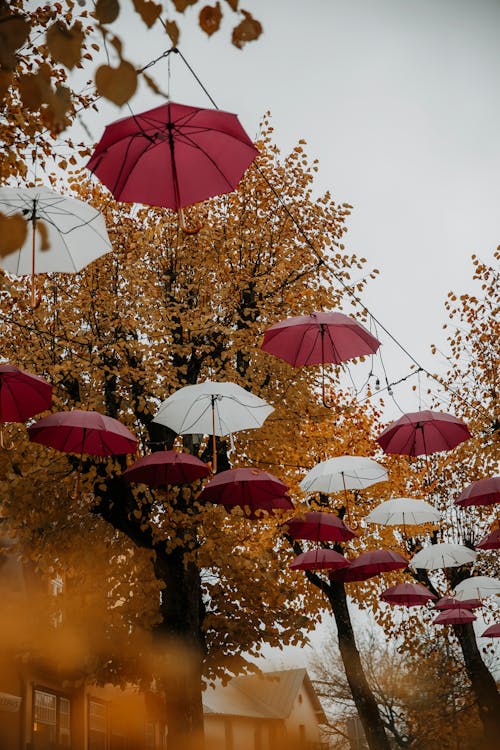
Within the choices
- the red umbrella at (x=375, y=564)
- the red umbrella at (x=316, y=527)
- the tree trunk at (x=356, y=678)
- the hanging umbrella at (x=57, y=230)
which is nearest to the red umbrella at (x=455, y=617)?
the tree trunk at (x=356, y=678)

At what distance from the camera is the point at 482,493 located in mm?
12453

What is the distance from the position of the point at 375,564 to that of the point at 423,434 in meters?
4.37

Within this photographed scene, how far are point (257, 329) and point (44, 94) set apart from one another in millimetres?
11583

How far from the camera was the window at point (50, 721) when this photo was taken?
596 inches

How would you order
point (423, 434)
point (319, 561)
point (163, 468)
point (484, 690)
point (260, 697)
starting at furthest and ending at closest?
1. point (260, 697)
2. point (484, 690)
3. point (319, 561)
4. point (423, 434)
5. point (163, 468)

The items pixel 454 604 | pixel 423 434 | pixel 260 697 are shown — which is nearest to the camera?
pixel 423 434

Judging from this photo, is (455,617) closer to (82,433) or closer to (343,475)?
(343,475)

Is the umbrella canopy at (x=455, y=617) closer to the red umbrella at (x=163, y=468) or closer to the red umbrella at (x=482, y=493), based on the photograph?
the red umbrella at (x=482, y=493)

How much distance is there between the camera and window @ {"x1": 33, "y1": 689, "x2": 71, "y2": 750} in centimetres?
1515

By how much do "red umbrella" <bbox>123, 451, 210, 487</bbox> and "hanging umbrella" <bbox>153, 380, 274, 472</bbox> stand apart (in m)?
0.38

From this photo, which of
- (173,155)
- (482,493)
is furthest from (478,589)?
(173,155)

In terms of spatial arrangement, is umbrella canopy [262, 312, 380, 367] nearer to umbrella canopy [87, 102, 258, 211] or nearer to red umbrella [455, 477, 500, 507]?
umbrella canopy [87, 102, 258, 211]

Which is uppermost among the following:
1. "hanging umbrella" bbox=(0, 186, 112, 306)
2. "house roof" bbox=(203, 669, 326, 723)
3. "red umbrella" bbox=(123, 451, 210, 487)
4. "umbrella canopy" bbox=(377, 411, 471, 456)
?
"hanging umbrella" bbox=(0, 186, 112, 306)

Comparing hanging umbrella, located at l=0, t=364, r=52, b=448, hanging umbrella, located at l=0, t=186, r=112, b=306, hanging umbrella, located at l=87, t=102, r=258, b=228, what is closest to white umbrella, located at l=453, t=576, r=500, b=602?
hanging umbrella, located at l=0, t=364, r=52, b=448
